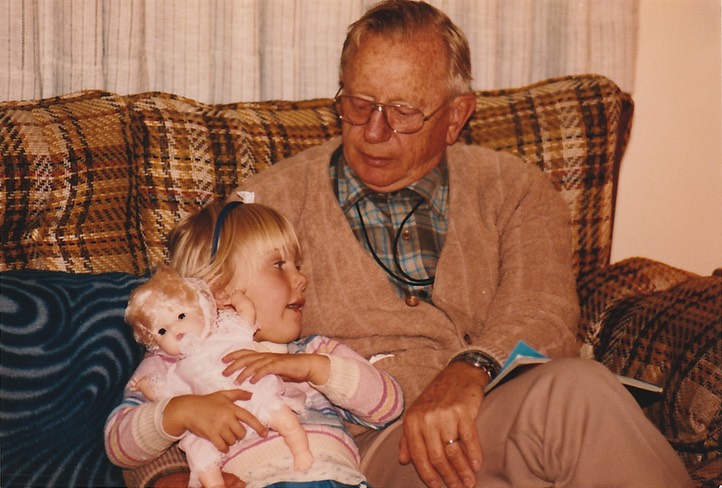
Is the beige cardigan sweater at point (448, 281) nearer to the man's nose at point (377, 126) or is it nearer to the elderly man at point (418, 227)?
the elderly man at point (418, 227)

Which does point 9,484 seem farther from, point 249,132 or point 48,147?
point 249,132

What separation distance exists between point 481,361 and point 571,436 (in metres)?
0.33

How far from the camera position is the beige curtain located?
2.30 metres

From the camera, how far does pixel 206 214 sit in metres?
1.74

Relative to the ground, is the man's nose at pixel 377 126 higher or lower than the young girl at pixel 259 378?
higher

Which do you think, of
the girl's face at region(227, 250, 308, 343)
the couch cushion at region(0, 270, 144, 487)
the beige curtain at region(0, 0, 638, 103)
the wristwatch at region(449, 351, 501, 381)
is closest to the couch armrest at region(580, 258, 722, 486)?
the wristwatch at region(449, 351, 501, 381)

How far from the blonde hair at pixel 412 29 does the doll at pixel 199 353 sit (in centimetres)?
79

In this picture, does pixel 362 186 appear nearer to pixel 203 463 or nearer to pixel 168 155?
pixel 168 155

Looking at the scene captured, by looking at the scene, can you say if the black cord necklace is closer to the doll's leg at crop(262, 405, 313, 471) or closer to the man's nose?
the man's nose

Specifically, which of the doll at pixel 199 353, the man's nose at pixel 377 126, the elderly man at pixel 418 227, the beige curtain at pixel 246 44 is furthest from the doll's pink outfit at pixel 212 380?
the beige curtain at pixel 246 44

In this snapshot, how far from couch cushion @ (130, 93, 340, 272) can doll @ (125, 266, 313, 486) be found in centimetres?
49

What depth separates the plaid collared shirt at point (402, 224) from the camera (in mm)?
1966

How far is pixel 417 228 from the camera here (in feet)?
6.55

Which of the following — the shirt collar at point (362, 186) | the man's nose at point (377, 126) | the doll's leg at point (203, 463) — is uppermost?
the man's nose at point (377, 126)
